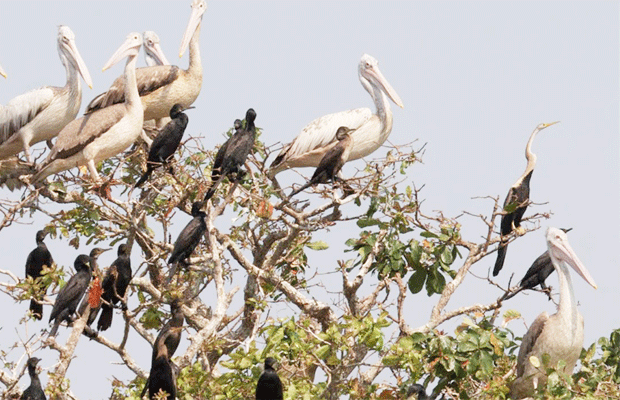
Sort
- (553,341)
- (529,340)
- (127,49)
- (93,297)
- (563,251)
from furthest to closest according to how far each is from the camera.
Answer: (127,49), (563,251), (93,297), (529,340), (553,341)

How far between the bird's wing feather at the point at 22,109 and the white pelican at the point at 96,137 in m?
0.87

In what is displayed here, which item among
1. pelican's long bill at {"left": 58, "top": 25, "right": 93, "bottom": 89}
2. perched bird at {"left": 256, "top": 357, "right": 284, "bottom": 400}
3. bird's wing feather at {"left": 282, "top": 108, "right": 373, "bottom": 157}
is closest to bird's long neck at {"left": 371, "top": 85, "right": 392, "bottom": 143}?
bird's wing feather at {"left": 282, "top": 108, "right": 373, "bottom": 157}

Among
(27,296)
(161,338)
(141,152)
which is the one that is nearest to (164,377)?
(161,338)

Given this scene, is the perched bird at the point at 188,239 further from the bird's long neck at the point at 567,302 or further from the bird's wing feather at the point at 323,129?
the bird's long neck at the point at 567,302

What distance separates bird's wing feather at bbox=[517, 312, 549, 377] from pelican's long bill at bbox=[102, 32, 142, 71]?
4617mm

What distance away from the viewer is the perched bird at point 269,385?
1022cm

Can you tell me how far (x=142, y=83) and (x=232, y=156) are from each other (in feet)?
9.33

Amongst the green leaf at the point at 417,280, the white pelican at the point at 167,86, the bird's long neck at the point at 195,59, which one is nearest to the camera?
the green leaf at the point at 417,280

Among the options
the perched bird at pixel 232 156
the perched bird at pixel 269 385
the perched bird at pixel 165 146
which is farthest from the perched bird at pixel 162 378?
the perched bird at pixel 165 146

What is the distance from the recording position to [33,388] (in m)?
11.6

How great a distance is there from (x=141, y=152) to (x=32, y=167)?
946 mm

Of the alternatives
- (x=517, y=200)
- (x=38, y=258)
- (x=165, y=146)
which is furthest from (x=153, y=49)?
(x=517, y=200)

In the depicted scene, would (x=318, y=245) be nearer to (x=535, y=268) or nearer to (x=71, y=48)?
(x=535, y=268)

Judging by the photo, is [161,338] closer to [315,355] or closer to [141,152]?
[315,355]
